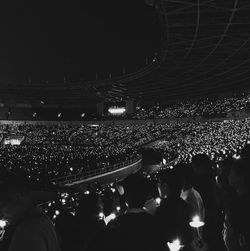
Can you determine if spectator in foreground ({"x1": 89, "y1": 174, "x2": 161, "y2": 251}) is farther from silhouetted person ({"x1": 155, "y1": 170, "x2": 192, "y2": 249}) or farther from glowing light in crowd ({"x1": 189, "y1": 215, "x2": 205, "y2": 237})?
glowing light in crowd ({"x1": 189, "y1": 215, "x2": 205, "y2": 237})

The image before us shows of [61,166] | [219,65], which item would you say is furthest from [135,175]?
[219,65]

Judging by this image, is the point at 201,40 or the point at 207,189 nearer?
the point at 207,189

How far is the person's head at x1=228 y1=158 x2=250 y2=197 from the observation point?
12.4 ft

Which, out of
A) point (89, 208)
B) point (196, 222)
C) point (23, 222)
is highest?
point (23, 222)

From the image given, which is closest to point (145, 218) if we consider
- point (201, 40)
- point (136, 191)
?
point (136, 191)

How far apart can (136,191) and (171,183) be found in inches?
41.5

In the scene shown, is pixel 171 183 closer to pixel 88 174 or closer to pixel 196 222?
pixel 196 222

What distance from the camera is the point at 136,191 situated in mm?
3258

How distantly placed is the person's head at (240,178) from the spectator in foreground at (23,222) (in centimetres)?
197

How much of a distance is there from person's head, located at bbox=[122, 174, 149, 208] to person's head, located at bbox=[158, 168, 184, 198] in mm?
922

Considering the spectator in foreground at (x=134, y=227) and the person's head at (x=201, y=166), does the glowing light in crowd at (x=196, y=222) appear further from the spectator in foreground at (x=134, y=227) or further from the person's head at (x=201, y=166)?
the spectator in foreground at (x=134, y=227)

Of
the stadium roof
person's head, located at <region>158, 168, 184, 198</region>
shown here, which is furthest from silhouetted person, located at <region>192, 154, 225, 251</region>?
the stadium roof

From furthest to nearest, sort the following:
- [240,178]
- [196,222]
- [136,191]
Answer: [196,222], [240,178], [136,191]

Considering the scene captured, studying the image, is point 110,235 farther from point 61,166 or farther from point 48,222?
point 61,166
